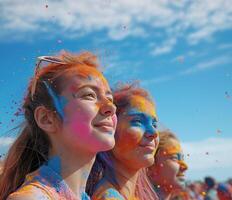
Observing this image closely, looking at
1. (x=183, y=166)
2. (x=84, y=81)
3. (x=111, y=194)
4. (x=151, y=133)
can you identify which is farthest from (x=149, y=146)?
(x=183, y=166)

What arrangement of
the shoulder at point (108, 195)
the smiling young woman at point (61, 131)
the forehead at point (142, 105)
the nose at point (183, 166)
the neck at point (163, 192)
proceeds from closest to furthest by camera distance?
the smiling young woman at point (61, 131)
the shoulder at point (108, 195)
the forehead at point (142, 105)
the neck at point (163, 192)
the nose at point (183, 166)

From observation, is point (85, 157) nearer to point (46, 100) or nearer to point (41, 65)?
point (46, 100)

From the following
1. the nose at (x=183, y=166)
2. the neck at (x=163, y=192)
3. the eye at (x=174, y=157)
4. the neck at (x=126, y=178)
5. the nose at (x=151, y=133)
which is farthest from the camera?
the nose at (x=183, y=166)

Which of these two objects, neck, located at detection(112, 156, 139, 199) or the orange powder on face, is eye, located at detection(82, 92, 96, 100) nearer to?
neck, located at detection(112, 156, 139, 199)

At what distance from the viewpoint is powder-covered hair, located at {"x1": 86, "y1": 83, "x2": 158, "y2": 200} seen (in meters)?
4.36

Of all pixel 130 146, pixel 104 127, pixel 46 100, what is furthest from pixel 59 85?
pixel 130 146

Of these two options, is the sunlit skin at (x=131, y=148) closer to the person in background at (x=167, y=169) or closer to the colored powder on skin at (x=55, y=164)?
the colored powder on skin at (x=55, y=164)

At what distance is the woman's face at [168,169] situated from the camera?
5.52 m

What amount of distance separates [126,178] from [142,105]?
707 millimetres

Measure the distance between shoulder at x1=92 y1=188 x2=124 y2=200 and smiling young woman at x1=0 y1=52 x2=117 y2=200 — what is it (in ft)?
1.85

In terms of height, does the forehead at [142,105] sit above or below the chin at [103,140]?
above

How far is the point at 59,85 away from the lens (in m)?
3.60

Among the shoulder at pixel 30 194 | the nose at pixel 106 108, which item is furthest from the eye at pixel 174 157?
the shoulder at pixel 30 194

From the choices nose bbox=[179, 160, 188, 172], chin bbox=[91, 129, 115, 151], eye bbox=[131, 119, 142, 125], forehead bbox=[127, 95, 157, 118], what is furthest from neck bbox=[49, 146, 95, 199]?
nose bbox=[179, 160, 188, 172]
